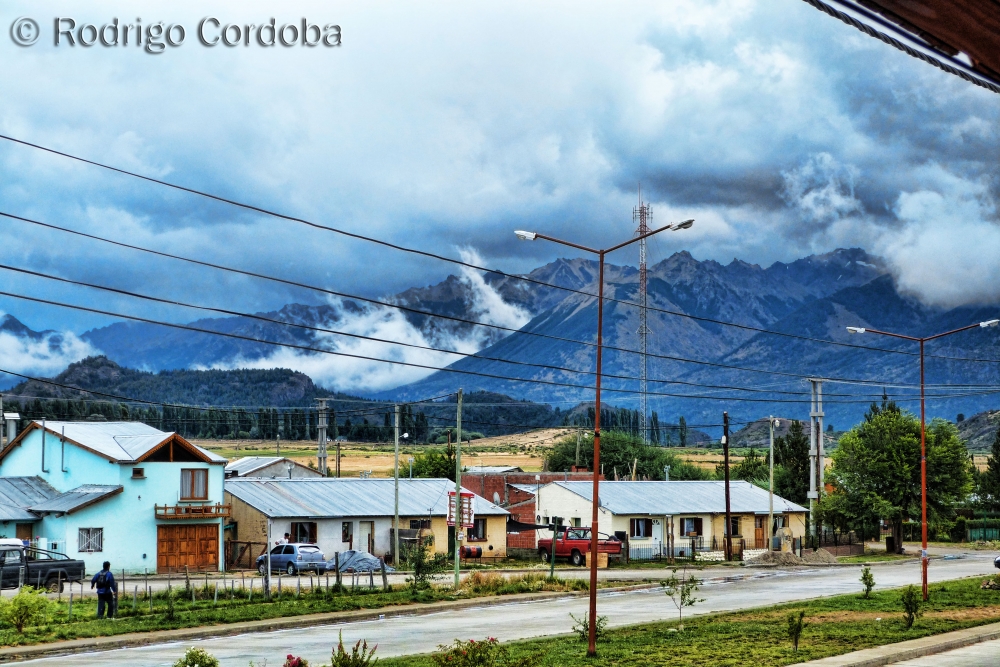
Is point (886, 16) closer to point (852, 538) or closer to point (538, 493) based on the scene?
point (538, 493)

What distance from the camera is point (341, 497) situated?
7362cm

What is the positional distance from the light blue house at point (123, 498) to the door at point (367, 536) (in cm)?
977

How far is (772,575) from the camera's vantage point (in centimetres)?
6444

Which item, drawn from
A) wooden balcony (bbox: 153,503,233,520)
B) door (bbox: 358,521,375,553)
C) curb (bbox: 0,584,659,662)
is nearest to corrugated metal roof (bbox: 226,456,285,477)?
door (bbox: 358,521,375,553)

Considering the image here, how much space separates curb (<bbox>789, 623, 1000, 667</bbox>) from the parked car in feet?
119

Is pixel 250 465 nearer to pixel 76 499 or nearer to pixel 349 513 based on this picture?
pixel 349 513

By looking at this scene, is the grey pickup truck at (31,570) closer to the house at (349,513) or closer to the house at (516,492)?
the house at (349,513)

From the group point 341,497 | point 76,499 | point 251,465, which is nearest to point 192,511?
point 76,499

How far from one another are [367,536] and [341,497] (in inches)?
135

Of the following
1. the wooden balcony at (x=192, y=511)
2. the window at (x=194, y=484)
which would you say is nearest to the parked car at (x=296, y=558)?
the wooden balcony at (x=192, y=511)

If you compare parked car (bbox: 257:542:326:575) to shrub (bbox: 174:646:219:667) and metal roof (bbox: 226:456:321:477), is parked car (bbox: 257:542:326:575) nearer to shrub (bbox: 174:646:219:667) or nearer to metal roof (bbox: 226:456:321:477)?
metal roof (bbox: 226:456:321:477)

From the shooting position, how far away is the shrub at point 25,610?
106 ft

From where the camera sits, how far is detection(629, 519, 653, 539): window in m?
79.5

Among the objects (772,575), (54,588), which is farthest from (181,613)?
(772,575)
